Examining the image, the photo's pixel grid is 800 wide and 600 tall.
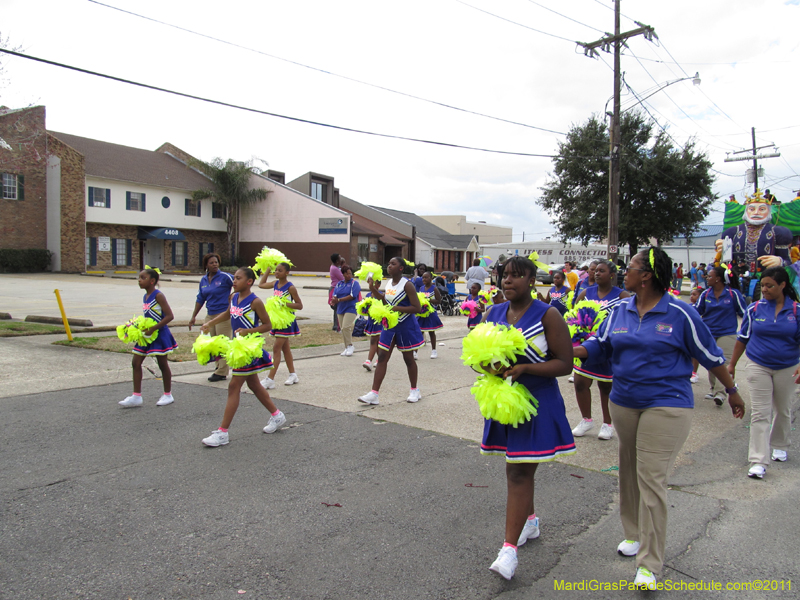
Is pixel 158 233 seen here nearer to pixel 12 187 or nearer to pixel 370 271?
pixel 12 187

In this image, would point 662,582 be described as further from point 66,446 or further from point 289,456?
point 66,446

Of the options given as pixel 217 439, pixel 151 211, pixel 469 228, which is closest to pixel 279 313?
pixel 217 439

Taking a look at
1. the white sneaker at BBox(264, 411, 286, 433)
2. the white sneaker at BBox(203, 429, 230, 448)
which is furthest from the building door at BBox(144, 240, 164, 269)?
the white sneaker at BBox(203, 429, 230, 448)

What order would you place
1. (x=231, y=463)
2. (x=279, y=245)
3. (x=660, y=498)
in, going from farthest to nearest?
1. (x=279, y=245)
2. (x=231, y=463)
3. (x=660, y=498)

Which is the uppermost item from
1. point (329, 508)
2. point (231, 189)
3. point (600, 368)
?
point (231, 189)

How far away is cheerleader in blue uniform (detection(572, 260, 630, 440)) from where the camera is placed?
19.0 ft

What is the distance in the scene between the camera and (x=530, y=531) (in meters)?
3.61

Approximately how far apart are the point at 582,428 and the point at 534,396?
10.5 ft

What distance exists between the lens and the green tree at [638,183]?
108 feet

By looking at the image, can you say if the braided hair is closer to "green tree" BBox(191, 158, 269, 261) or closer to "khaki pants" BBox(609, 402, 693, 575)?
"khaki pants" BBox(609, 402, 693, 575)

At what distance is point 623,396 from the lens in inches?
128

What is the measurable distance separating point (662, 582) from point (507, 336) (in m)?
1.62

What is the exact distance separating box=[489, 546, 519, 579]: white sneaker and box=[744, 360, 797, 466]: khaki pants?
3.11 meters

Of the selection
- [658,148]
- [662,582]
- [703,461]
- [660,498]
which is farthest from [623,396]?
[658,148]
